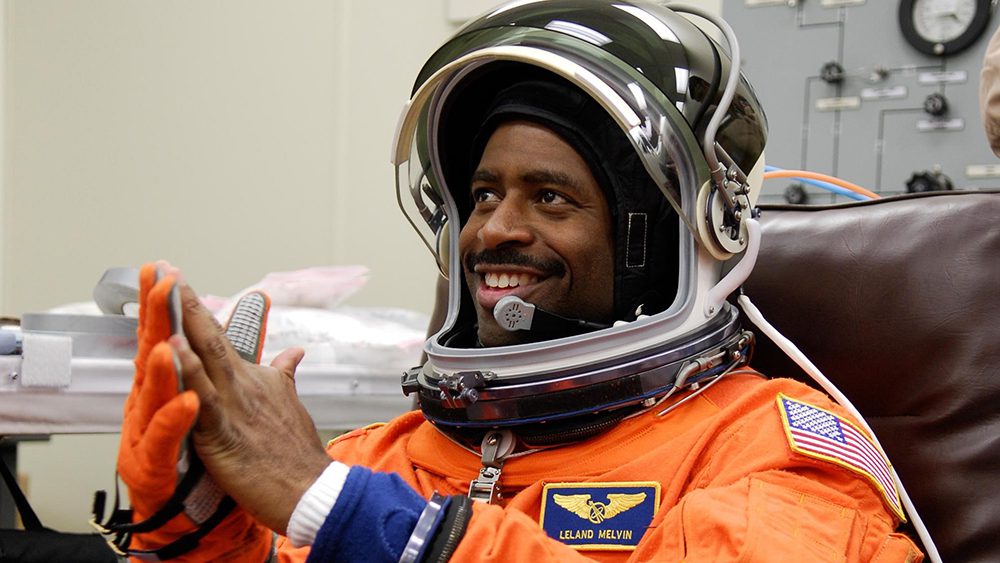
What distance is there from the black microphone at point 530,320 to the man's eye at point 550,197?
135 mm

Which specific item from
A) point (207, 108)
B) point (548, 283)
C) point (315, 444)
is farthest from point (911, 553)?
point (207, 108)

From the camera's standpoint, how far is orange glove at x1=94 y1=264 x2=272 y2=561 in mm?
729

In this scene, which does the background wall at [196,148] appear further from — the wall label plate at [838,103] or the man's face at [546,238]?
the man's face at [546,238]

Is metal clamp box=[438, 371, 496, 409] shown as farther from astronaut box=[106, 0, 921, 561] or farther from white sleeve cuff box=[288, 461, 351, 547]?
white sleeve cuff box=[288, 461, 351, 547]

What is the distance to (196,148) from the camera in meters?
3.34

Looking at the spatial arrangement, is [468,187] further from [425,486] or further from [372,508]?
[372,508]

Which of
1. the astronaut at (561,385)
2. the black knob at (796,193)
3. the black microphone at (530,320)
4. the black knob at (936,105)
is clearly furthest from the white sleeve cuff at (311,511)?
the black knob at (936,105)

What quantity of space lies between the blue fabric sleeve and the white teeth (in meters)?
0.45

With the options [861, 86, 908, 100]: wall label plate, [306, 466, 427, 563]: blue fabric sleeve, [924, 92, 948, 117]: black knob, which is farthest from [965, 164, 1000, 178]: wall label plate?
[306, 466, 427, 563]: blue fabric sleeve

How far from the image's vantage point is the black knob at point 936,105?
2766 millimetres

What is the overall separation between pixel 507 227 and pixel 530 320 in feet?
0.40

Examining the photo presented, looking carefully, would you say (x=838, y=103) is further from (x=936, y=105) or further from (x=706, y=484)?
(x=706, y=484)

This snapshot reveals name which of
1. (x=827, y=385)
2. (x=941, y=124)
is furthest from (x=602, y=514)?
(x=941, y=124)

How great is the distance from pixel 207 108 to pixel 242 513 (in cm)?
269
